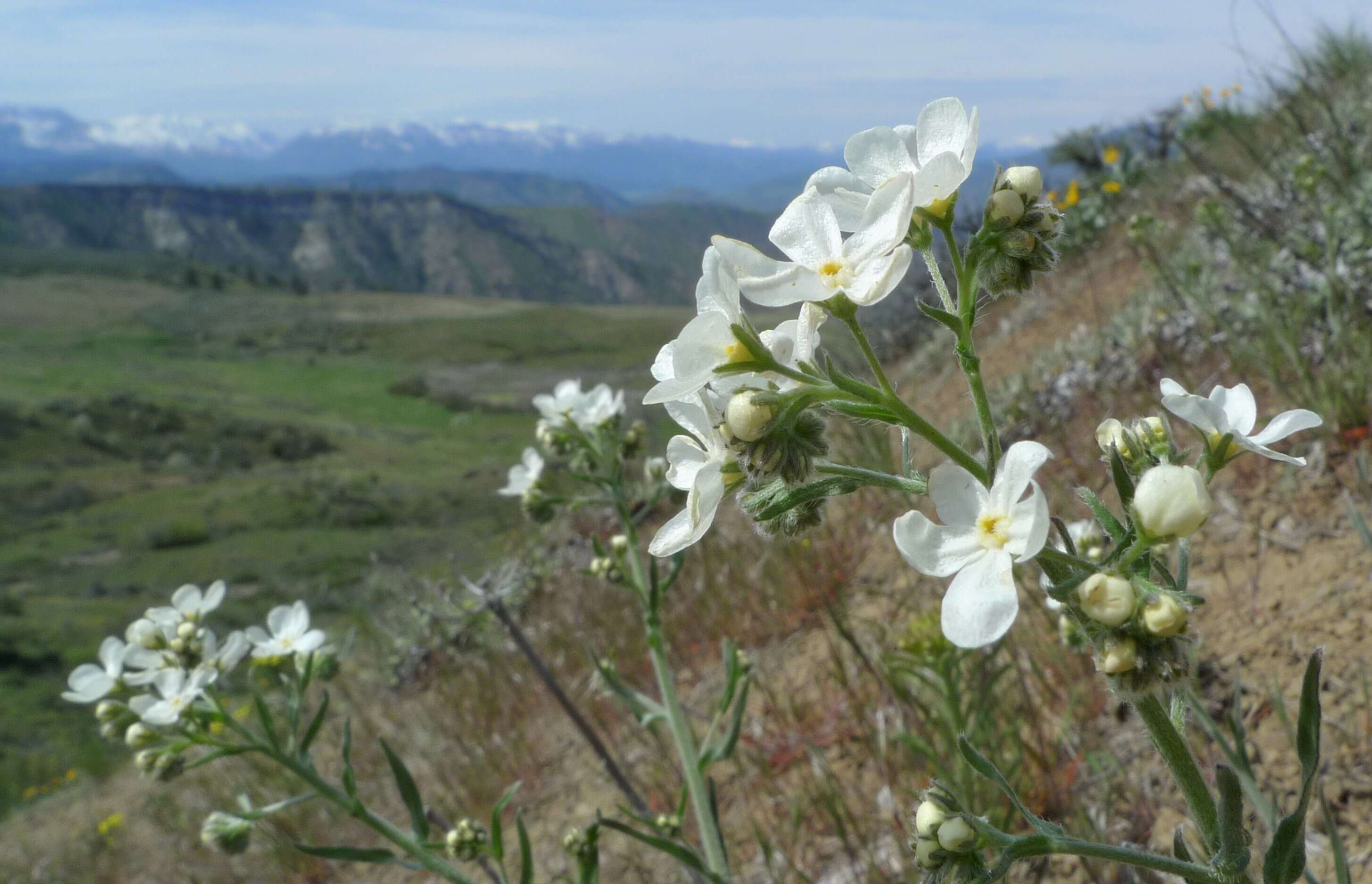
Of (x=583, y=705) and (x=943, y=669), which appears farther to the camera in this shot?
(x=583, y=705)

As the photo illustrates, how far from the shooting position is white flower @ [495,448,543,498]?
10.6ft

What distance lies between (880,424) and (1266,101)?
1254 centimetres

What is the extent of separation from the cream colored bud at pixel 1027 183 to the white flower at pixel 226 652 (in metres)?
2.44

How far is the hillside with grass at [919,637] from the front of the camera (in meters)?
2.59

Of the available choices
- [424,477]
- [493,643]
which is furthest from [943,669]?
[424,477]

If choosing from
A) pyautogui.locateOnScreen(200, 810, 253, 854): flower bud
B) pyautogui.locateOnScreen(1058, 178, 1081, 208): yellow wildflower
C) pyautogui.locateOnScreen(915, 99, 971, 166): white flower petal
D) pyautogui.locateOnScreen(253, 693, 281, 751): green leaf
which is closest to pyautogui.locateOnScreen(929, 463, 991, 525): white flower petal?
pyautogui.locateOnScreen(915, 99, 971, 166): white flower petal

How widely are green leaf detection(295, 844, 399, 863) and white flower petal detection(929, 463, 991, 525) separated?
5.80 ft

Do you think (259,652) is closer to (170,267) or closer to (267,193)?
(170,267)

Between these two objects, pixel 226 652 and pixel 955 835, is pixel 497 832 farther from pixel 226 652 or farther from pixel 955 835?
pixel 955 835

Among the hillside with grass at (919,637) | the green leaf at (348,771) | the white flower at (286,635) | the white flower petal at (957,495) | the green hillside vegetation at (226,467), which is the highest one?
the white flower petal at (957,495)

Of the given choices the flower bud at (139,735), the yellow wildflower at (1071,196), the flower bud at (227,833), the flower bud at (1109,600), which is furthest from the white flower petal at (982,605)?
the yellow wildflower at (1071,196)

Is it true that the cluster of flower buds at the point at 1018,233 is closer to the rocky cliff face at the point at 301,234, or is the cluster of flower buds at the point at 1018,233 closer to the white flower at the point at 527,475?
the white flower at the point at 527,475

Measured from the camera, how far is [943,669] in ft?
8.44

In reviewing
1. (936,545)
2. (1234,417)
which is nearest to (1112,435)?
(1234,417)
